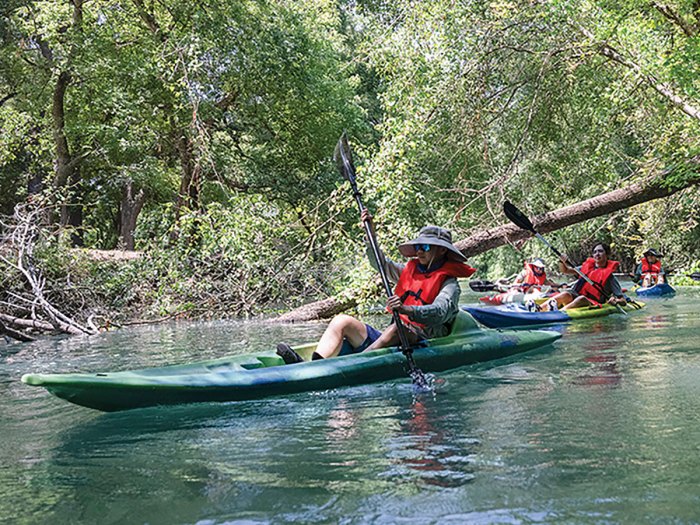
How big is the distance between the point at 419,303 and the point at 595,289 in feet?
15.7

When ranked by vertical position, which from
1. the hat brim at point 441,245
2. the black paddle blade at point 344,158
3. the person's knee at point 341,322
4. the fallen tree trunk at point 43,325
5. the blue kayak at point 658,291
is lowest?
the blue kayak at point 658,291

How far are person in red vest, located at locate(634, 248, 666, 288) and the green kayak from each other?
8.26 m

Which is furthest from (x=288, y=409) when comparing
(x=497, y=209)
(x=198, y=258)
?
(x=198, y=258)

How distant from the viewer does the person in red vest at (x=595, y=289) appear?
29.3ft

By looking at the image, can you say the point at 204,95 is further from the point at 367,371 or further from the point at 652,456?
the point at 652,456

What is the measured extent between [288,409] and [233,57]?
1019cm

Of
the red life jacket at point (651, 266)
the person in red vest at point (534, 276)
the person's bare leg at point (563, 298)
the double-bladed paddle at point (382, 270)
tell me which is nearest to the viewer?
the double-bladed paddle at point (382, 270)

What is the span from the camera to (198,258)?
33.4ft

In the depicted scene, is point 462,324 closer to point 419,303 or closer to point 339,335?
point 419,303

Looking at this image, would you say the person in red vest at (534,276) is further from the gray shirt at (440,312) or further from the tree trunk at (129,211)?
the tree trunk at (129,211)

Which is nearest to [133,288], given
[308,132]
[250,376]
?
[308,132]

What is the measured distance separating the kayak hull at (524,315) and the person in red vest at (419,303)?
2.01m

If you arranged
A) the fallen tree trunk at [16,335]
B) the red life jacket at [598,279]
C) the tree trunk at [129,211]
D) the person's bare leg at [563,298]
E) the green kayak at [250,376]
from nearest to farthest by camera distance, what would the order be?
the green kayak at [250,376] < the fallen tree trunk at [16,335] < the red life jacket at [598,279] < the person's bare leg at [563,298] < the tree trunk at [129,211]

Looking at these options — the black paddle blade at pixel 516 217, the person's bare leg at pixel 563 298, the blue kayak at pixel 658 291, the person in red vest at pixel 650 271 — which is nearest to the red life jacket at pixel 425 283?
the black paddle blade at pixel 516 217
